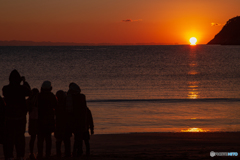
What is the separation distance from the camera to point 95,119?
1450cm

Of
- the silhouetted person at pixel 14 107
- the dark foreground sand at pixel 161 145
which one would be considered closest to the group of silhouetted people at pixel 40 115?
the silhouetted person at pixel 14 107

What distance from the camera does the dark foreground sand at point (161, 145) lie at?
747 centimetres

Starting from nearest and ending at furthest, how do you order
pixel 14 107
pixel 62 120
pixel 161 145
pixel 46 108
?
1. pixel 14 107
2. pixel 46 108
3. pixel 62 120
4. pixel 161 145

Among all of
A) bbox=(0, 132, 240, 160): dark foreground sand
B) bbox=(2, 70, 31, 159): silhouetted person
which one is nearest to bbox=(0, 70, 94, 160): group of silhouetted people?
bbox=(2, 70, 31, 159): silhouetted person

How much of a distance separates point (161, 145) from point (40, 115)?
143 inches

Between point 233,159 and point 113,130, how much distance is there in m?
5.72

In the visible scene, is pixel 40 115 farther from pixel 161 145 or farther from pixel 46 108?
pixel 161 145

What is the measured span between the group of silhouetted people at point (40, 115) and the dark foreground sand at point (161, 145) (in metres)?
0.64

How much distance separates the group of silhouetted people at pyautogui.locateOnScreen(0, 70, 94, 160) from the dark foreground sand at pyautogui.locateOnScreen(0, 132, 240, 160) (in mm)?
641

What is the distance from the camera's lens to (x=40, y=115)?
6.91 m

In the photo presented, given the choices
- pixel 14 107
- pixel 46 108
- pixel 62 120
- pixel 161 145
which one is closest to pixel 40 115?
pixel 46 108

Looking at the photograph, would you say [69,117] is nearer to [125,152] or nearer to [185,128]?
[125,152]

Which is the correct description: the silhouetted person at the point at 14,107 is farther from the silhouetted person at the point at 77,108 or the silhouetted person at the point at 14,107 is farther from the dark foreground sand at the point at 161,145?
the dark foreground sand at the point at 161,145

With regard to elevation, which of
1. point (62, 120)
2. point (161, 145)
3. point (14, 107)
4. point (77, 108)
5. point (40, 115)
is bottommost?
point (161, 145)
